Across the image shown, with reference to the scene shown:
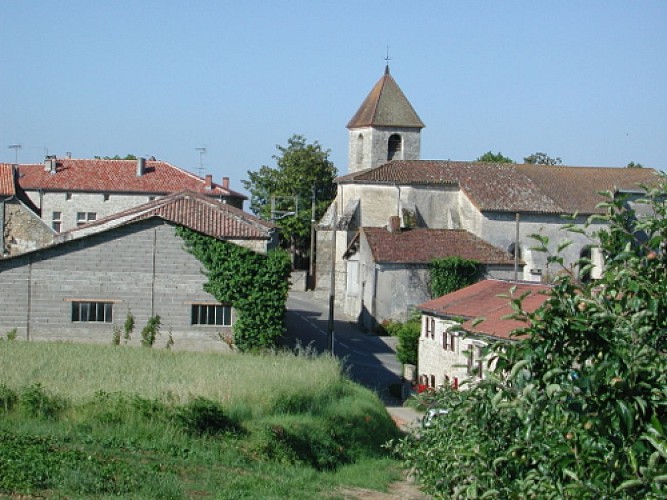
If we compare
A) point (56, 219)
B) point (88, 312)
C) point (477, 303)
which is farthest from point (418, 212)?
point (88, 312)

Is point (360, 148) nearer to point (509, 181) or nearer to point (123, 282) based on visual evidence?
point (509, 181)

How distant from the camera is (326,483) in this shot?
17.2 metres

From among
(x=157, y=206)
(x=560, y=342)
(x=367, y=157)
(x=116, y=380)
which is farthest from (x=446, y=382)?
(x=367, y=157)

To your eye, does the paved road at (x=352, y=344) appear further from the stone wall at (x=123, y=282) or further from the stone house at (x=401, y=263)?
the stone wall at (x=123, y=282)

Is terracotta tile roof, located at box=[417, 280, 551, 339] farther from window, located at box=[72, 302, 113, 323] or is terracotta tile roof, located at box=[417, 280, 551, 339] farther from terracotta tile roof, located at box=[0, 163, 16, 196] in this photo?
terracotta tile roof, located at box=[0, 163, 16, 196]

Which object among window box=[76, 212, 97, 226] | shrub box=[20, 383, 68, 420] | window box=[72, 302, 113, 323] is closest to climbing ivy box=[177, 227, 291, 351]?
window box=[72, 302, 113, 323]

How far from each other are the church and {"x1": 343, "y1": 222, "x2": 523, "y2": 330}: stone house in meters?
0.05

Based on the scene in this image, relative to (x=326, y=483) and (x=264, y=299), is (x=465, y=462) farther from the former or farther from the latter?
(x=264, y=299)

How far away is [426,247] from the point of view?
50.6m

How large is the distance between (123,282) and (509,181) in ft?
111

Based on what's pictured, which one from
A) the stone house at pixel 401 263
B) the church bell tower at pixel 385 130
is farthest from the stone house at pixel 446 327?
the church bell tower at pixel 385 130

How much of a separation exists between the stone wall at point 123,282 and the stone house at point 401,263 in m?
19.7

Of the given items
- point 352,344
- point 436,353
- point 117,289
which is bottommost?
point 352,344

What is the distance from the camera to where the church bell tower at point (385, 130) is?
6412cm
